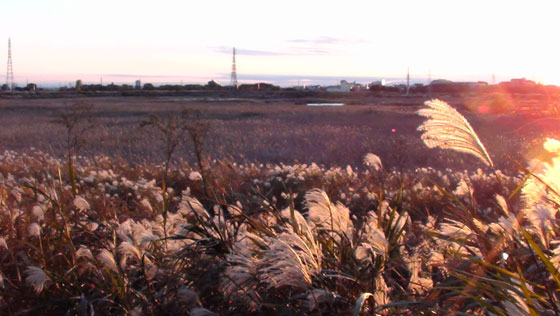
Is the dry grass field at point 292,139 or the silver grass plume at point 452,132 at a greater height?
the silver grass plume at point 452,132

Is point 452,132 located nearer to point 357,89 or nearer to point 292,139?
point 292,139

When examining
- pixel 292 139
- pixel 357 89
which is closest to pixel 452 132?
pixel 292 139

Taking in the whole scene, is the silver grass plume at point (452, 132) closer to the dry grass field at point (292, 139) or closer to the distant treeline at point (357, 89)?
the dry grass field at point (292, 139)

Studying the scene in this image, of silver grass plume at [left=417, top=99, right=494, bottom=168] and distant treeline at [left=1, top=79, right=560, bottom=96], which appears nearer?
silver grass plume at [left=417, top=99, right=494, bottom=168]

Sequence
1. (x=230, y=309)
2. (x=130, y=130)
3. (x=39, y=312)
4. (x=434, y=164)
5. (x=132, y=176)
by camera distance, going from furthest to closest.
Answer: (x=130, y=130)
(x=434, y=164)
(x=132, y=176)
(x=39, y=312)
(x=230, y=309)

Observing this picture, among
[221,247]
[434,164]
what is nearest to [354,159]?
[434,164]

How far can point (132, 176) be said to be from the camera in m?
10.1

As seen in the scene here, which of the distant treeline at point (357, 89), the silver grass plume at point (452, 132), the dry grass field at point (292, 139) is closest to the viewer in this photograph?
the silver grass plume at point (452, 132)

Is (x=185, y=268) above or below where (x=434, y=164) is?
above

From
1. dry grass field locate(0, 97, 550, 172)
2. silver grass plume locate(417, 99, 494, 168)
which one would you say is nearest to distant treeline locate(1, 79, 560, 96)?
dry grass field locate(0, 97, 550, 172)

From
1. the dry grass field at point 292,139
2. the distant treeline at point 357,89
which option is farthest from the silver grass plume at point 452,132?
the distant treeline at point 357,89

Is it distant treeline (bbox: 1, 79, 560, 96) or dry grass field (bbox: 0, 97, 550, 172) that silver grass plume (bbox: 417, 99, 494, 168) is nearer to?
dry grass field (bbox: 0, 97, 550, 172)

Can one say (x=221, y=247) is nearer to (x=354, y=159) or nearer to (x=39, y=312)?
(x=39, y=312)

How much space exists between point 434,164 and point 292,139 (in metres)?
7.12
